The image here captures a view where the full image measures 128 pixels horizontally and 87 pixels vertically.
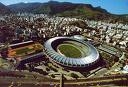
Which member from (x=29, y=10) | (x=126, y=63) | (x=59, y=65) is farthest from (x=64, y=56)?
(x=29, y=10)

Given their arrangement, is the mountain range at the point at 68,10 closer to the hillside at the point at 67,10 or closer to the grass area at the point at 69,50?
the hillside at the point at 67,10

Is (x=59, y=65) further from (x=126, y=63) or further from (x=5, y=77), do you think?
(x=126, y=63)

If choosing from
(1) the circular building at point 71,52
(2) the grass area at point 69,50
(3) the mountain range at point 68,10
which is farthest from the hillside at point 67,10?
Result: (2) the grass area at point 69,50

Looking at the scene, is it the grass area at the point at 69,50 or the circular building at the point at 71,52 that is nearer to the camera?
the circular building at the point at 71,52

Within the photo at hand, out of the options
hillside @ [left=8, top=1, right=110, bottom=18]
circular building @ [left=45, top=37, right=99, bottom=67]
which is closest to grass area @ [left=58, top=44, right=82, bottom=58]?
circular building @ [left=45, top=37, right=99, bottom=67]

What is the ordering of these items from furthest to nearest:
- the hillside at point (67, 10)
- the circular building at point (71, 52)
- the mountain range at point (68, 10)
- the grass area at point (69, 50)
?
the hillside at point (67, 10)
the mountain range at point (68, 10)
the grass area at point (69, 50)
the circular building at point (71, 52)

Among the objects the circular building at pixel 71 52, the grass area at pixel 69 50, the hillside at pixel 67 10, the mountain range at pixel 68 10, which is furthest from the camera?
the hillside at pixel 67 10

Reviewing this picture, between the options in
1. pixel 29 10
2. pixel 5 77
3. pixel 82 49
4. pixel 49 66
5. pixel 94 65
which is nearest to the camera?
pixel 5 77

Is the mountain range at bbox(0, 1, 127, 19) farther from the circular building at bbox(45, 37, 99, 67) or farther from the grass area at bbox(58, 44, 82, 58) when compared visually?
the grass area at bbox(58, 44, 82, 58)

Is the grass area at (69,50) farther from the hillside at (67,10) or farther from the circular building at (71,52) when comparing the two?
the hillside at (67,10)
